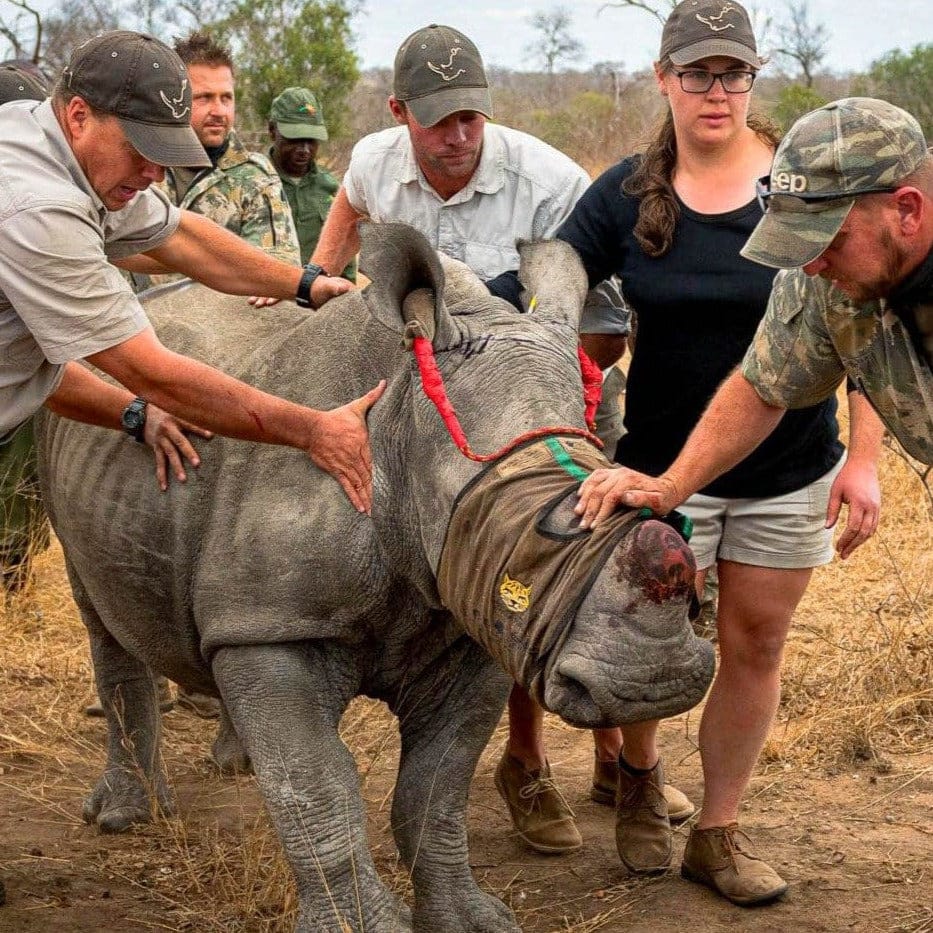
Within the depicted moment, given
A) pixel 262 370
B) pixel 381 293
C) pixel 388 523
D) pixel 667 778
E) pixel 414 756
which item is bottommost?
pixel 667 778

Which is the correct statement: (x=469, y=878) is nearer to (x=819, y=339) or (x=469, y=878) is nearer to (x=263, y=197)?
(x=819, y=339)

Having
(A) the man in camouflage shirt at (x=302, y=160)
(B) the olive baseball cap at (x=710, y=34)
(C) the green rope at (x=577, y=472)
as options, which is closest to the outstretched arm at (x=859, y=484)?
(C) the green rope at (x=577, y=472)

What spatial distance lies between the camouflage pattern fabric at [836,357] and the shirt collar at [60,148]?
1.87 meters

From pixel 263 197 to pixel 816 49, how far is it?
115ft

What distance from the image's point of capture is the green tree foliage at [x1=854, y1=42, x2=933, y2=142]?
21.8m

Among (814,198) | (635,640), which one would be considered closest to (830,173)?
(814,198)

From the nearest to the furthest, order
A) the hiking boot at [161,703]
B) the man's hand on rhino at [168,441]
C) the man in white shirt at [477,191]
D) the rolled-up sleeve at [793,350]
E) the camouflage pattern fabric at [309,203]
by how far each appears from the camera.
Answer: the rolled-up sleeve at [793,350] → the man's hand on rhino at [168,441] → the man in white shirt at [477,191] → the hiking boot at [161,703] → the camouflage pattern fabric at [309,203]

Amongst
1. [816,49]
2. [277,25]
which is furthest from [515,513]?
[816,49]

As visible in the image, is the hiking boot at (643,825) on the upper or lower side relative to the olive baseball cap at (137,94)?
lower

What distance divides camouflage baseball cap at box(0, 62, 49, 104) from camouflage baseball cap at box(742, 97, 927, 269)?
3518 millimetres

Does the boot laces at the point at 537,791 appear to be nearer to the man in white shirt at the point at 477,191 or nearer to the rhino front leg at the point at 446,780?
the man in white shirt at the point at 477,191

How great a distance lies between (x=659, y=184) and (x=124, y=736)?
9.12ft

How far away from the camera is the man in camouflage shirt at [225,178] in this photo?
712cm

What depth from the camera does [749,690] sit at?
498 centimetres
